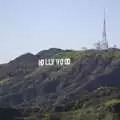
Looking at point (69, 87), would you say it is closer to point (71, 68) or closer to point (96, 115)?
point (71, 68)

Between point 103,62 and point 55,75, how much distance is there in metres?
15.2

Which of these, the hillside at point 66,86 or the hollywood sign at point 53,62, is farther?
the hollywood sign at point 53,62

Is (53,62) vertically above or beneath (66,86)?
above

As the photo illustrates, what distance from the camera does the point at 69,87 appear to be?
127 meters

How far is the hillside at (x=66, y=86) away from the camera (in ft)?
336

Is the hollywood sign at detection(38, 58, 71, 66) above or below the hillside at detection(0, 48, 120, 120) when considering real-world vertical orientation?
above

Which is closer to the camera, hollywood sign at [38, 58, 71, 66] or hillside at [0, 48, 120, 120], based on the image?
hillside at [0, 48, 120, 120]

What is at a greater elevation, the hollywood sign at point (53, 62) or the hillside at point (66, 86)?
the hollywood sign at point (53, 62)

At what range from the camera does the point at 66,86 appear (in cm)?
12912

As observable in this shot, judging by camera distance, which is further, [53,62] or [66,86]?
[53,62]

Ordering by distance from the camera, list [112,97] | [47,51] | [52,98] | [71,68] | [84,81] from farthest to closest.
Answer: [47,51] < [71,68] < [84,81] < [52,98] < [112,97]

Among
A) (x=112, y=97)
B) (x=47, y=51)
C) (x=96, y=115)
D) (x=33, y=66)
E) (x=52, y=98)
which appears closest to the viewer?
(x=96, y=115)

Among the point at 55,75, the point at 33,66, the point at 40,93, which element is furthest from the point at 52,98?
the point at 33,66

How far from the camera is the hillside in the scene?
102 metres
